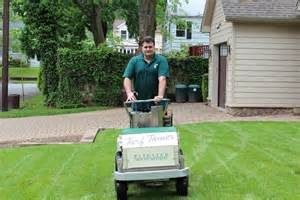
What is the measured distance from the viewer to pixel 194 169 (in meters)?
9.78

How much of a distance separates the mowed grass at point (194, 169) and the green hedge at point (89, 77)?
34.1ft

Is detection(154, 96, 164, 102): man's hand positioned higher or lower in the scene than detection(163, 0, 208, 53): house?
lower

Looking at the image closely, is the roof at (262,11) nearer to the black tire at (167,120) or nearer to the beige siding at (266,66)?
the beige siding at (266,66)

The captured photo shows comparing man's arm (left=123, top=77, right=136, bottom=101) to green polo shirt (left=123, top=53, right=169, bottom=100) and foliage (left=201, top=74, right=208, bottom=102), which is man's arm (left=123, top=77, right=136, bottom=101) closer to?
green polo shirt (left=123, top=53, right=169, bottom=100)

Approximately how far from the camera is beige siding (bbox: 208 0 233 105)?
67.2 ft

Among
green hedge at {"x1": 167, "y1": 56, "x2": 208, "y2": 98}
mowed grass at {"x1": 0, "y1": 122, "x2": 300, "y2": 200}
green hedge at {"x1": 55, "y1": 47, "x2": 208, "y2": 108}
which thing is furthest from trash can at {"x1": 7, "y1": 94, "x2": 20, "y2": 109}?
mowed grass at {"x1": 0, "y1": 122, "x2": 300, "y2": 200}

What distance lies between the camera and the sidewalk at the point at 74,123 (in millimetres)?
15530

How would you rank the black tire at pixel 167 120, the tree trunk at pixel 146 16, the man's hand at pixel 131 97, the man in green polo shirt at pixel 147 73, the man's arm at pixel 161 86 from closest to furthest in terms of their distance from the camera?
the man's hand at pixel 131 97 < the black tire at pixel 167 120 < the man's arm at pixel 161 86 < the man in green polo shirt at pixel 147 73 < the tree trunk at pixel 146 16

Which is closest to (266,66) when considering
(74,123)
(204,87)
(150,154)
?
(204,87)

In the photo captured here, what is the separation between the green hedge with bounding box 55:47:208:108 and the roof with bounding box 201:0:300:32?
20.7 feet

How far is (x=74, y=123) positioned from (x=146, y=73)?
1064cm

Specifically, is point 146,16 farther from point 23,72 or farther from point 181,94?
point 23,72

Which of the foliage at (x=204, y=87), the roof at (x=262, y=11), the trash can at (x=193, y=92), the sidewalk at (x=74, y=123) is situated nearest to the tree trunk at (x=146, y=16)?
the foliage at (x=204, y=87)

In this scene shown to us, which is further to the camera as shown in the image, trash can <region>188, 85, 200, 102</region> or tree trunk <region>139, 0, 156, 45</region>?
trash can <region>188, 85, 200, 102</region>
